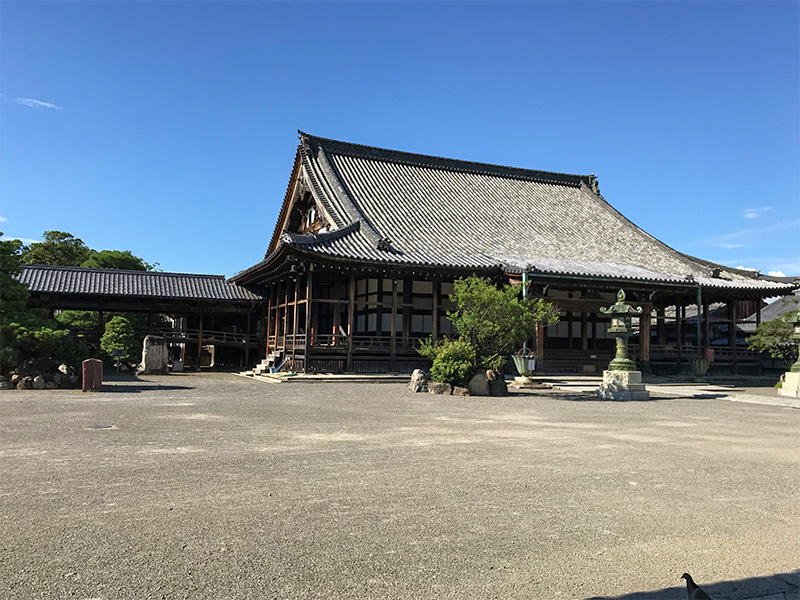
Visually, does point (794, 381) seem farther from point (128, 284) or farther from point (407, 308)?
point (128, 284)

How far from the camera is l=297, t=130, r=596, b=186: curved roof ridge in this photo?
28.5m

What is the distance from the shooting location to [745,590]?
3.50 meters

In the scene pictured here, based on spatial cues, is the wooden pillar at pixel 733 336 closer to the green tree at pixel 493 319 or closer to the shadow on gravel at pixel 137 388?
the green tree at pixel 493 319

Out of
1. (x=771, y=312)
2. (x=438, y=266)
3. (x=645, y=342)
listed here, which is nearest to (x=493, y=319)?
(x=438, y=266)

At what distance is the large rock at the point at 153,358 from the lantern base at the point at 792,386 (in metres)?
20.9

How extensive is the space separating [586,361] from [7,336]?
64.2 feet

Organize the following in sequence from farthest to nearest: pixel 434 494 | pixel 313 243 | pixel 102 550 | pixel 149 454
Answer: pixel 313 243 → pixel 149 454 → pixel 434 494 → pixel 102 550

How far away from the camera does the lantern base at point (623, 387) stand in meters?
15.1

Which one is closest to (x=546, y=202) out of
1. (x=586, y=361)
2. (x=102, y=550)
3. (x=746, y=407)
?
(x=586, y=361)

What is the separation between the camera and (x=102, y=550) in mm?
3764

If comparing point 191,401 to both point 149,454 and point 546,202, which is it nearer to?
point 149,454

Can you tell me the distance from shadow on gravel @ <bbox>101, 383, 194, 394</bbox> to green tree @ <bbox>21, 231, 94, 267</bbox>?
92.7ft

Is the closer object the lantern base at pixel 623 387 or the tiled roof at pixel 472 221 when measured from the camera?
the lantern base at pixel 623 387

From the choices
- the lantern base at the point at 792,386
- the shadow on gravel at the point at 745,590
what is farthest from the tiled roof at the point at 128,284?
the shadow on gravel at the point at 745,590
